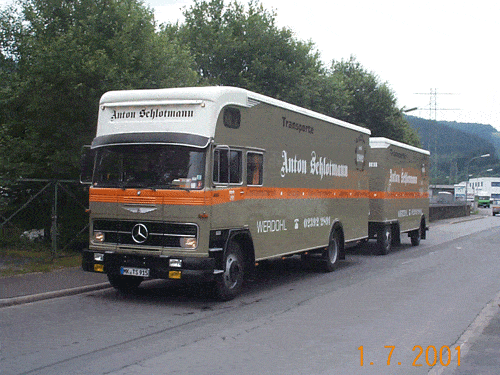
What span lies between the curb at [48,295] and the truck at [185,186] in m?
0.53

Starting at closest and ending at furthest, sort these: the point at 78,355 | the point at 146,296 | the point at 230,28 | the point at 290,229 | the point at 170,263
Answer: the point at 78,355, the point at 170,263, the point at 146,296, the point at 290,229, the point at 230,28

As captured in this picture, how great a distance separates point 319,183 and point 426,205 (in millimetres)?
12976

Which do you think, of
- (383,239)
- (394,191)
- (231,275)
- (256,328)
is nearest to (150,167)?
(231,275)

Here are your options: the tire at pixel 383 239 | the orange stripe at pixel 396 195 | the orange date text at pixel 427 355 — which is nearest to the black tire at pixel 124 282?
the orange date text at pixel 427 355

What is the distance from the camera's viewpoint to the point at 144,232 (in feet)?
33.2

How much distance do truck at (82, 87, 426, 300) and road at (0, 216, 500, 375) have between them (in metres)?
0.74

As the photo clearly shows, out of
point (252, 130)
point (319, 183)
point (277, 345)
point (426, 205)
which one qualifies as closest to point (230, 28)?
point (426, 205)

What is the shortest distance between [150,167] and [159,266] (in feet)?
5.21

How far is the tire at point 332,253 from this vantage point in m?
15.0

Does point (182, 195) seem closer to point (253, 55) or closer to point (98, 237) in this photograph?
point (98, 237)

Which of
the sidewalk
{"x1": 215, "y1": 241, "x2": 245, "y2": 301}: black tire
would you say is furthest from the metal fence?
{"x1": 215, "y1": 241, "x2": 245, "y2": 301}: black tire

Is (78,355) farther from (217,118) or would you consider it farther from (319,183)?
(319,183)

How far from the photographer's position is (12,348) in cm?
704

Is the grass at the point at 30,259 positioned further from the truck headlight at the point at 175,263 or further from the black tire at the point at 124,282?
the truck headlight at the point at 175,263
